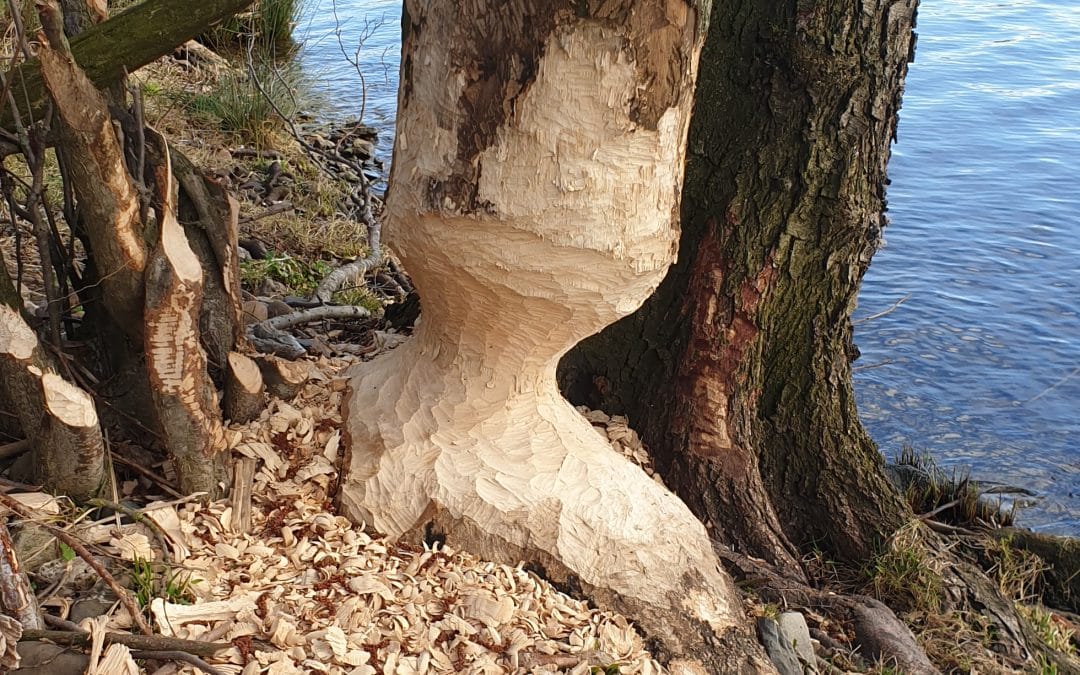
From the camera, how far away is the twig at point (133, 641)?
171 cm

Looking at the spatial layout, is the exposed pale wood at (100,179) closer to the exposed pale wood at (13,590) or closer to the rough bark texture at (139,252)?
the rough bark texture at (139,252)

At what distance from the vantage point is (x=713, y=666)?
2125 mm

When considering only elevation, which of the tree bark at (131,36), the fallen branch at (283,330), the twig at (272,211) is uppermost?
the tree bark at (131,36)

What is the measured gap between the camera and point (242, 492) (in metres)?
2.24

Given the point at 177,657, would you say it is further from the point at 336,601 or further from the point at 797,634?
the point at 797,634

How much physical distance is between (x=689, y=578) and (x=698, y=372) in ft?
2.29

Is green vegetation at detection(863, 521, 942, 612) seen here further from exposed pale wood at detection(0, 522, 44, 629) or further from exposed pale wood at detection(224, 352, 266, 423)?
exposed pale wood at detection(0, 522, 44, 629)

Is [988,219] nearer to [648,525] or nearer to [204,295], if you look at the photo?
[648,525]

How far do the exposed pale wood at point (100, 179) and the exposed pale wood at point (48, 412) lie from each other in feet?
0.67

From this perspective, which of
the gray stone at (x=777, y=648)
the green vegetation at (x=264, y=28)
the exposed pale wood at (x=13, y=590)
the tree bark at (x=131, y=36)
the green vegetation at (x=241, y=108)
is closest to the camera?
the exposed pale wood at (x=13, y=590)

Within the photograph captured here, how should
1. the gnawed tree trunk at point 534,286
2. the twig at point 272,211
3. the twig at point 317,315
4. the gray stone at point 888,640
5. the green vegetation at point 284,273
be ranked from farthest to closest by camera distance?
the twig at point 272,211, the green vegetation at point 284,273, the twig at point 317,315, the gray stone at point 888,640, the gnawed tree trunk at point 534,286

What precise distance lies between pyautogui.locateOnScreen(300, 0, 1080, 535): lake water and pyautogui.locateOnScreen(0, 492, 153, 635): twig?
375 cm

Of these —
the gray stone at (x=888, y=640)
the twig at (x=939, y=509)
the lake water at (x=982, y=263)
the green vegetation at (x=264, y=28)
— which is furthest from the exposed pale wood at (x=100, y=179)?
the green vegetation at (x=264, y=28)

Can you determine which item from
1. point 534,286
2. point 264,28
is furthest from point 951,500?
point 264,28
